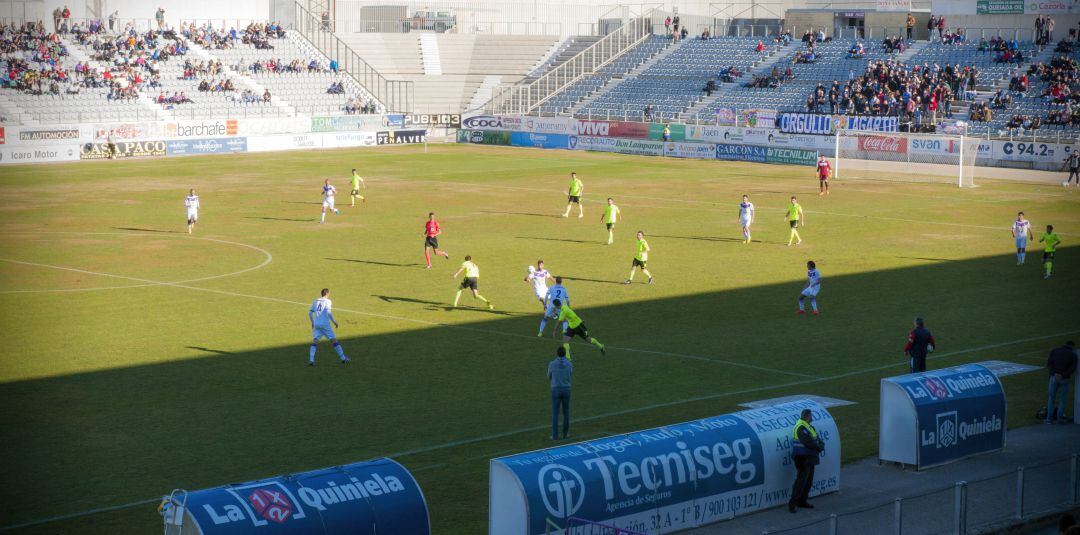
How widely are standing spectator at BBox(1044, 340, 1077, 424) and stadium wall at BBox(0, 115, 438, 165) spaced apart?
5549 cm

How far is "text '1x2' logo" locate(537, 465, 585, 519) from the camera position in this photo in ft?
46.5

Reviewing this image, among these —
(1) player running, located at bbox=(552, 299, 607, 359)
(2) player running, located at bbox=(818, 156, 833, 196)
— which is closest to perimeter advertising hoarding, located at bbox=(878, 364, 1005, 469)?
(1) player running, located at bbox=(552, 299, 607, 359)

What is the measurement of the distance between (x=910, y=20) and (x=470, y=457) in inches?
2929

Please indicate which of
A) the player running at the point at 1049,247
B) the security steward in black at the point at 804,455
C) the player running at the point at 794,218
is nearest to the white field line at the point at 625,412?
the security steward in black at the point at 804,455

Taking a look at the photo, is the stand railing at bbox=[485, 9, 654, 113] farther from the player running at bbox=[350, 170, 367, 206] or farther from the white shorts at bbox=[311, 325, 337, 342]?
the white shorts at bbox=[311, 325, 337, 342]

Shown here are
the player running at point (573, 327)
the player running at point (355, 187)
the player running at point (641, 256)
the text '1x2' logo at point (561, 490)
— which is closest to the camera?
the text '1x2' logo at point (561, 490)

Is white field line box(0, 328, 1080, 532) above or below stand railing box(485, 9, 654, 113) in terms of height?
below

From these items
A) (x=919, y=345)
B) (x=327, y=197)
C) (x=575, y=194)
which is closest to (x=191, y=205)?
(x=327, y=197)

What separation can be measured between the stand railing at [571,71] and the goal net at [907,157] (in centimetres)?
2993

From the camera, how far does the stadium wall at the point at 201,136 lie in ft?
228

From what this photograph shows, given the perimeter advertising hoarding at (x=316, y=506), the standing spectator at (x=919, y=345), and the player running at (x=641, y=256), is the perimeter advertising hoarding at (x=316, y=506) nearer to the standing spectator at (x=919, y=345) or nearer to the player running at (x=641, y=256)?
the standing spectator at (x=919, y=345)

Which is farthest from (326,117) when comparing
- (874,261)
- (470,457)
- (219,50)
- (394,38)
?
(470,457)

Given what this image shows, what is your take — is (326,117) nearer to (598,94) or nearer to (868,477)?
(598,94)

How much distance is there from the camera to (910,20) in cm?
8494
